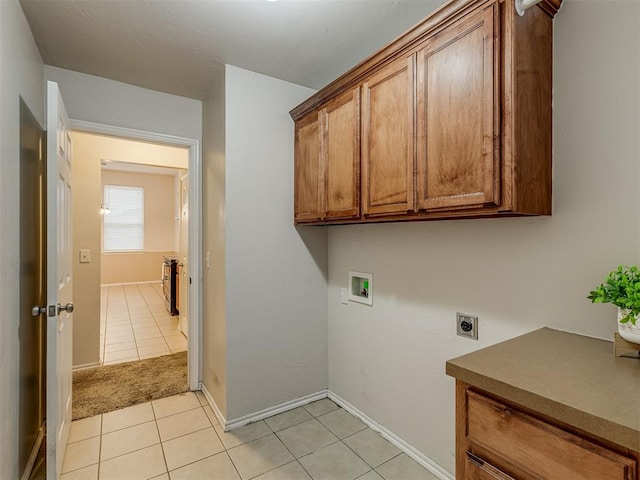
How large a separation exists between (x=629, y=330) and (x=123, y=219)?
8.65 meters

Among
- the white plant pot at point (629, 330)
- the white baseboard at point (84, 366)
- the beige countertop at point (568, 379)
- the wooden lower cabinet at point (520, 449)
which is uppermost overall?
the white plant pot at point (629, 330)

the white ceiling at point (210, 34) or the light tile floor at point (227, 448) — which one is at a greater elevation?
the white ceiling at point (210, 34)

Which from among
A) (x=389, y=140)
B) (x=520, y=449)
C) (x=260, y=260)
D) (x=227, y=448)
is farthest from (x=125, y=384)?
(x=520, y=449)

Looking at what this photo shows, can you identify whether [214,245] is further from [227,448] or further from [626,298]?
[626,298]

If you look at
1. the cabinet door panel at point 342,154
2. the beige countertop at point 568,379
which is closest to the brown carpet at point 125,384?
the cabinet door panel at point 342,154

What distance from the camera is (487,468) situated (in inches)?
36.6

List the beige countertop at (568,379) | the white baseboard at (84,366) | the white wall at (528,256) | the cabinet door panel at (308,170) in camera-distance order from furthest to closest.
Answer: the white baseboard at (84,366), the cabinet door panel at (308,170), the white wall at (528,256), the beige countertop at (568,379)

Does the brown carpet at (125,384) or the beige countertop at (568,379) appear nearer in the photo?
the beige countertop at (568,379)

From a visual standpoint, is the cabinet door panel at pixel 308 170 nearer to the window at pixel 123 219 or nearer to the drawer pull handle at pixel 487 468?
the drawer pull handle at pixel 487 468

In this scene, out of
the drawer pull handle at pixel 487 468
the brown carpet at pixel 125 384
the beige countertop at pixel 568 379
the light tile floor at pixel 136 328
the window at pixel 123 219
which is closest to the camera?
the beige countertop at pixel 568 379

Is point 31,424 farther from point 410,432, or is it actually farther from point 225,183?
point 410,432

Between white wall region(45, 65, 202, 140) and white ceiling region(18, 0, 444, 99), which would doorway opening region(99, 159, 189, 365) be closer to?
white wall region(45, 65, 202, 140)

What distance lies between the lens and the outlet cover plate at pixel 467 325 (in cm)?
159

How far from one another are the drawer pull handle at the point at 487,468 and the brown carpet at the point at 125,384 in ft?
8.03
